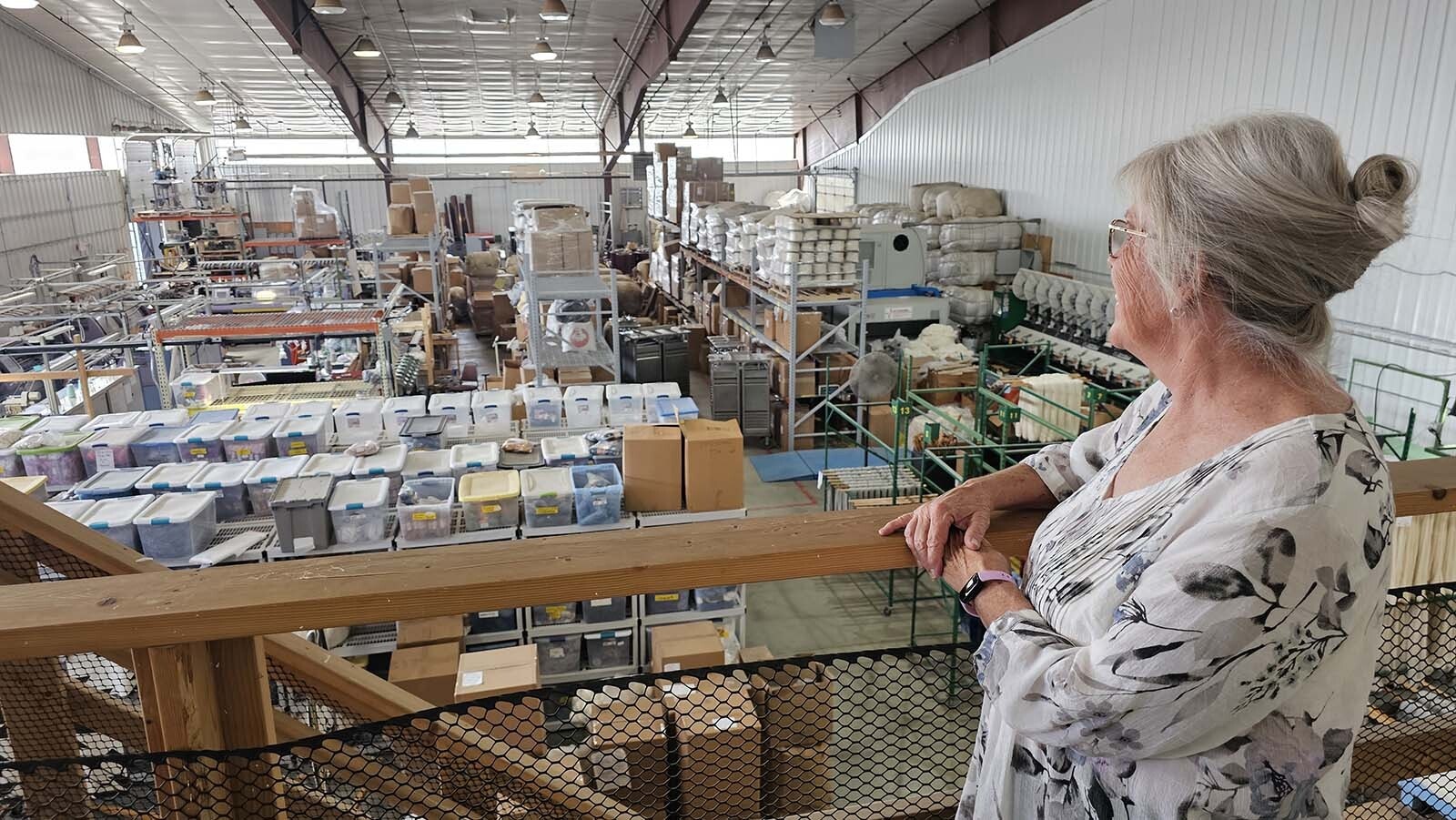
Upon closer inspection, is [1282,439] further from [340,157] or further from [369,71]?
[340,157]

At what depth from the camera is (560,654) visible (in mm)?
5402

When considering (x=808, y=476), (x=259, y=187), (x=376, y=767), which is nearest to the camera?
(x=376, y=767)

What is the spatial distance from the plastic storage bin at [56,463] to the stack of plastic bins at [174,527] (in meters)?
1.03

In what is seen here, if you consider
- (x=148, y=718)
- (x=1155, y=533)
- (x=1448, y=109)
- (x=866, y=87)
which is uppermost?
(x=866, y=87)

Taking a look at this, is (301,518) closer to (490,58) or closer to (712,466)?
(712,466)

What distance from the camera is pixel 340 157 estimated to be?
92.4 ft

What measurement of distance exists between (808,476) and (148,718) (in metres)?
8.55

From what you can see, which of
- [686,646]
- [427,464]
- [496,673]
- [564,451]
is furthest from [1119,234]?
[427,464]

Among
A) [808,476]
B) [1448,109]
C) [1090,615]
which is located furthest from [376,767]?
[1448,109]

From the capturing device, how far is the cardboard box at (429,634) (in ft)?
16.5

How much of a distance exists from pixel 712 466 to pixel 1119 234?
4.60 m

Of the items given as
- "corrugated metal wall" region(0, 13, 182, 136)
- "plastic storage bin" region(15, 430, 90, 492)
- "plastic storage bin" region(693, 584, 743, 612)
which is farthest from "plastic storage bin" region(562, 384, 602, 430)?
"corrugated metal wall" region(0, 13, 182, 136)

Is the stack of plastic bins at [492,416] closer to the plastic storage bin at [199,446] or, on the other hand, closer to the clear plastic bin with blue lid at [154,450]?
the plastic storage bin at [199,446]

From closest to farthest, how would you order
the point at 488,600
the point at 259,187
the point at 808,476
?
the point at 488,600 → the point at 808,476 → the point at 259,187
